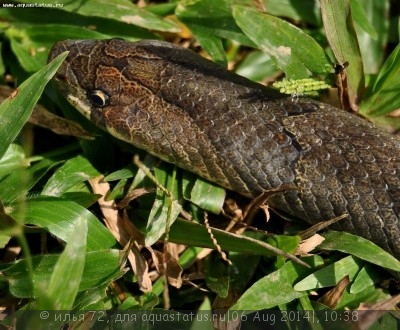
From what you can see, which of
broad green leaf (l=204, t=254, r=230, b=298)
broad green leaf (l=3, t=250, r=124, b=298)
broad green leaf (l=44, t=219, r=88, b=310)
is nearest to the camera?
broad green leaf (l=44, t=219, r=88, b=310)

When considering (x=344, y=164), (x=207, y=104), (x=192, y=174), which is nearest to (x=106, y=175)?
(x=192, y=174)

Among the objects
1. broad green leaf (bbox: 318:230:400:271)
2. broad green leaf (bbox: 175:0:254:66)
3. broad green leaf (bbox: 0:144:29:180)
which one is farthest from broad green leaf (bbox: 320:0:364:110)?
broad green leaf (bbox: 0:144:29:180)

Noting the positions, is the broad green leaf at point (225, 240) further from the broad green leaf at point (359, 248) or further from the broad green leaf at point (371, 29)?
the broad green leaf at point (371, 29)

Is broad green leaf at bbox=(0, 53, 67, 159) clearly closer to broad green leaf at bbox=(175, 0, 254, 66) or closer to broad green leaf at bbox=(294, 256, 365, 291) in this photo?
broad green leaf at bbox=(175, 0, 254, 66)

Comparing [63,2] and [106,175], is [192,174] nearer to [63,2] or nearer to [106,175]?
Answer: [106,175]

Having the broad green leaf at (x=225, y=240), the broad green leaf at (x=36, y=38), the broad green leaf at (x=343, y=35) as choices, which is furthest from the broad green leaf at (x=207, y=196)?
the broad green leaf at (x=36, y=38)

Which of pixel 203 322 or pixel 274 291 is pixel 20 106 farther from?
pixel 274 291

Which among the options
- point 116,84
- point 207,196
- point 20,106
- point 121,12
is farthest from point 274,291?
point 121,12
